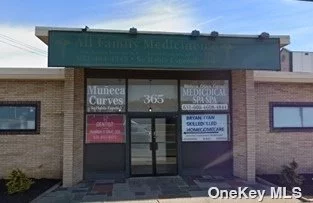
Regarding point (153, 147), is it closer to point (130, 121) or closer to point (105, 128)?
point (130, 121)

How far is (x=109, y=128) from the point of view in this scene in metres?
12.9

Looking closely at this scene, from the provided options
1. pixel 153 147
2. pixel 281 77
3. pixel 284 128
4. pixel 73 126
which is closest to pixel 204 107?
pixel 153 147

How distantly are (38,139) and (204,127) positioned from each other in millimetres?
5800

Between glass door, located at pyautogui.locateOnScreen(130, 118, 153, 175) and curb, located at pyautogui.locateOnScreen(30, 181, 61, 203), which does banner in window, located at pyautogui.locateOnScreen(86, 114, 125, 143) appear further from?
curb, located at pyautogui.locateOnScreen(30, 181, 61, 203)

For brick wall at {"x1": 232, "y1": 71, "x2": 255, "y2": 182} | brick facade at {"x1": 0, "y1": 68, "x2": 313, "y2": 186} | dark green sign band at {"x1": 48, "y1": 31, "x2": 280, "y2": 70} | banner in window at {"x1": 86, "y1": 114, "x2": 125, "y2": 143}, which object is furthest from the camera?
brick wall at {"x1": 232, "y1": 71, "x2": 255, "y2": 182}

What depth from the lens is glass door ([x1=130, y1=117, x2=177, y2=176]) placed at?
13023 millimetres

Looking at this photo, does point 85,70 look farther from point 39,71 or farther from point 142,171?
point 142,171

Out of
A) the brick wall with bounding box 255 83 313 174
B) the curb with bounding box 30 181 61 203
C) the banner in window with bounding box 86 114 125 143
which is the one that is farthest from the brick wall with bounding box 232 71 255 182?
the curb with bounding box 30 181 61 203

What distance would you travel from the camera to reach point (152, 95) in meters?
13.2

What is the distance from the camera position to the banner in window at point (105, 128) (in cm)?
1282

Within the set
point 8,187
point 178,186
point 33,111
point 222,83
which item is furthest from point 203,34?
point 8,187

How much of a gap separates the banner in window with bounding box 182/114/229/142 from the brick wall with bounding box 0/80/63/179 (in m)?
4.40

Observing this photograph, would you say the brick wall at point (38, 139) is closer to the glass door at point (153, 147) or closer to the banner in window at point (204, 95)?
the glass door at point (153, 147)

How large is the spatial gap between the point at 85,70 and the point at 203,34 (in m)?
4.12
